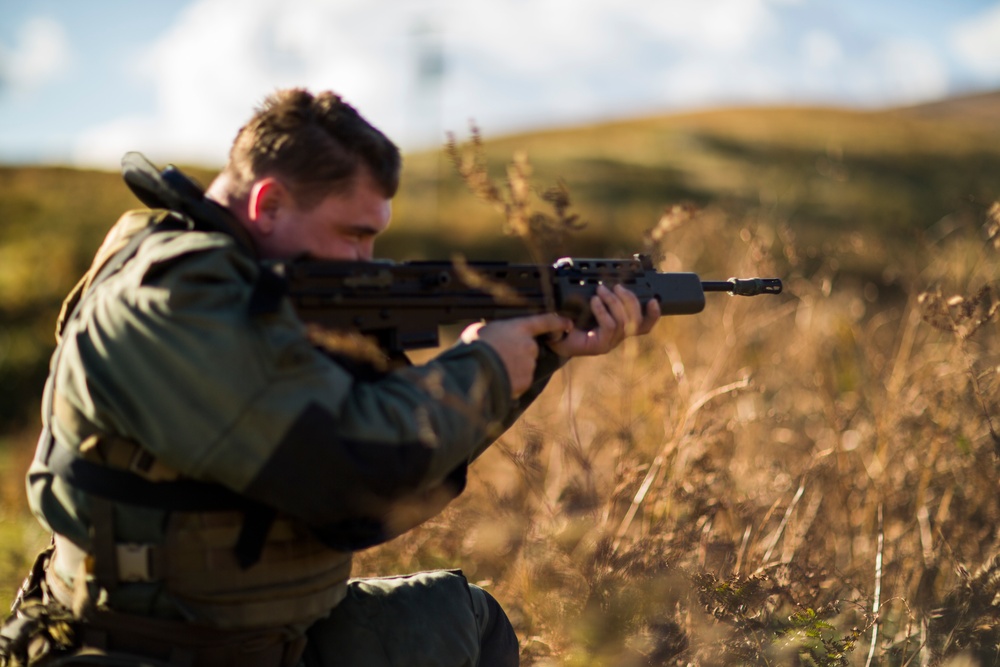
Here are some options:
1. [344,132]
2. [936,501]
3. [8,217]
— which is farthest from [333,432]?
[8,217]

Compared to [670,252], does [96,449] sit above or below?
above

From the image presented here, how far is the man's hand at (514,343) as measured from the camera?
2379mm

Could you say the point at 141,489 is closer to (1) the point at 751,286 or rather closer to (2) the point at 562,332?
(2) the point at 562,332

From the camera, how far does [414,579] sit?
296 cm

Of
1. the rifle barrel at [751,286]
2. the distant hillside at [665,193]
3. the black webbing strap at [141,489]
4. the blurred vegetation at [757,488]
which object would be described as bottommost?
the distant hillside at [665,193]

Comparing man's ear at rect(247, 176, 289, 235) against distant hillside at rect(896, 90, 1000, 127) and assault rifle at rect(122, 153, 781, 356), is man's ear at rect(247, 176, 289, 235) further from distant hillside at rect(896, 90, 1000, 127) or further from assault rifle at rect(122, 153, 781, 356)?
distant hillside at rect(896, 90, 1000, 127)

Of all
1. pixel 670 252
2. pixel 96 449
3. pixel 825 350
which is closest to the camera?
pixel 96 449

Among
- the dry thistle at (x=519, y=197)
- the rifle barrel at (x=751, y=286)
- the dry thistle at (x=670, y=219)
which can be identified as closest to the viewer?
the dry thistle at (x=519, y=197)

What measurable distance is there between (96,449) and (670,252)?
18.2 ft

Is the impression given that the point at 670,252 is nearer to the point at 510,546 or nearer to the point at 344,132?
the point at 510,546

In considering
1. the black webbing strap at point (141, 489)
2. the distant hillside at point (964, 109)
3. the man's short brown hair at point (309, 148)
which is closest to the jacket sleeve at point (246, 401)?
the black webbing strap at point (141, 489)

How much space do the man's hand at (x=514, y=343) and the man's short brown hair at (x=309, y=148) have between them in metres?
0.49

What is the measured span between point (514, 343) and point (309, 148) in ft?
2.45

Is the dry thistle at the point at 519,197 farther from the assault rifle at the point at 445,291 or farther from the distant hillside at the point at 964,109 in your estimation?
the distant hillside at the point at 964,109
